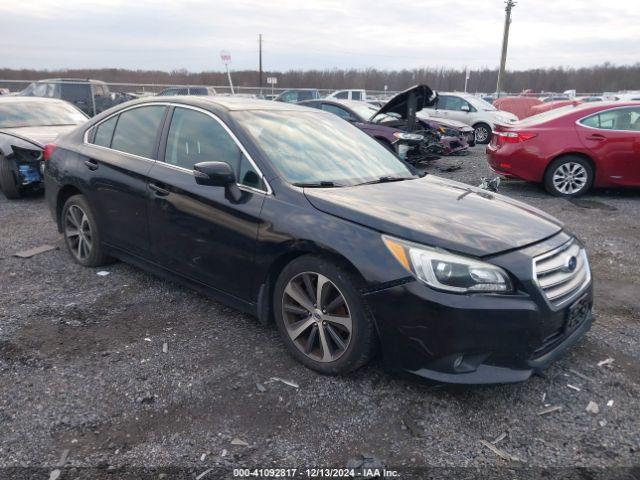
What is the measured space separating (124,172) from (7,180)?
4.50 meters

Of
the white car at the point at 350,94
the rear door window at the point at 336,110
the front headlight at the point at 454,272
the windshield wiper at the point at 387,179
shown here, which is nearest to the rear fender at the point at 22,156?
the windshield wiper at the point at 387,179

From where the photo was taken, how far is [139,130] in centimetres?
422

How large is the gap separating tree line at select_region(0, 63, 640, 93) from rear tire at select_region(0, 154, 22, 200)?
150 feet

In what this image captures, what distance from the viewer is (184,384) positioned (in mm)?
3012

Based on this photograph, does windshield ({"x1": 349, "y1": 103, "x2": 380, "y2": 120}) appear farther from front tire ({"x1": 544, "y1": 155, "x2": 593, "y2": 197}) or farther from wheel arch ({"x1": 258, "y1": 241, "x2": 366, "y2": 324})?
wheel arch ({"x1": 258, "y1": 241, "x2": 366, "y2": 324})

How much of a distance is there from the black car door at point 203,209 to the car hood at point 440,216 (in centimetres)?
49

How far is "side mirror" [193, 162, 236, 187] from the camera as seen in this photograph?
10.6 feet

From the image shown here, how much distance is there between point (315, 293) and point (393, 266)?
565mm

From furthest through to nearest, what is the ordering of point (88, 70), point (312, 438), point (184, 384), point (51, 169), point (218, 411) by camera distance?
1. point (88, 70)
2. point (51, 169)
3. point (184, 384)
4. point (218, 411)
5. point (312, 438)

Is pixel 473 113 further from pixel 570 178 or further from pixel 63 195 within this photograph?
pixel 63 195

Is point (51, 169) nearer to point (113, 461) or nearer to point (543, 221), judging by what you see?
point (113, 461)

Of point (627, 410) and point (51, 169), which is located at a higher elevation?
point (51, 169)

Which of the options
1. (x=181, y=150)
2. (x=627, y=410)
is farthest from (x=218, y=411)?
(x=627, y=410)

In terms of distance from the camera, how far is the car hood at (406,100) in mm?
10180
